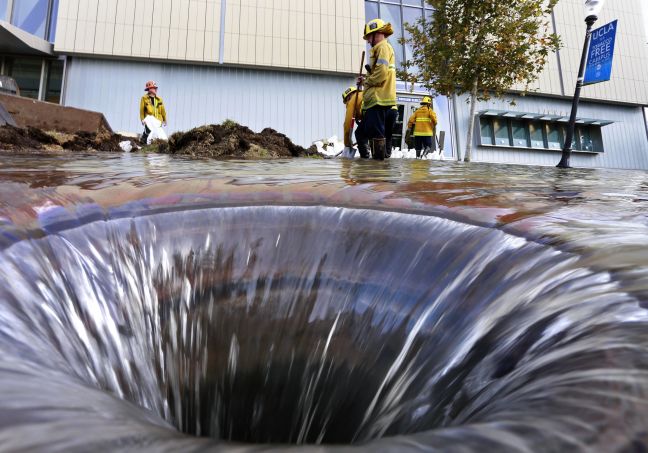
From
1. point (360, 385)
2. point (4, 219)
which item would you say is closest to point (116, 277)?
point (4, 219)

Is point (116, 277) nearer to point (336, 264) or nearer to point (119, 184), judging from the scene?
point (336, 264)

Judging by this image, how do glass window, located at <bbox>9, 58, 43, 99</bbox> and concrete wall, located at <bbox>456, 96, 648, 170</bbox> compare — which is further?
concrete wall, located at <bbox>456, 96, 648, 170</bbox>

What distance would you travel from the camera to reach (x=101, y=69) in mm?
15469

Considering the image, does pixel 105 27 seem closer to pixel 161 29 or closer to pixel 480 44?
pixel 161 29

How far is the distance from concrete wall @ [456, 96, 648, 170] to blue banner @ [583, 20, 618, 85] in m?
7.83

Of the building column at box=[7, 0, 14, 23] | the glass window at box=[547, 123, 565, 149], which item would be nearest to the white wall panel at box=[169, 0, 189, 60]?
the building column at box=[7, 0, 14, 23]

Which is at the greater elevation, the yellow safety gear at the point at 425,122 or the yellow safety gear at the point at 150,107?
the yellow safety gear at the point at 150,107

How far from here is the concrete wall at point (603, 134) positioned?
724 inches

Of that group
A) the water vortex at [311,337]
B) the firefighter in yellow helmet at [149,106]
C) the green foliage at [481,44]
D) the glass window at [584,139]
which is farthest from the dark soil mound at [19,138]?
the glass window at [584,139]

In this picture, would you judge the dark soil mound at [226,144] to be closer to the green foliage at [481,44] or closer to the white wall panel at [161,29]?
the green foliage at [481,44]

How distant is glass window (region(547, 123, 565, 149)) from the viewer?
19203 mm

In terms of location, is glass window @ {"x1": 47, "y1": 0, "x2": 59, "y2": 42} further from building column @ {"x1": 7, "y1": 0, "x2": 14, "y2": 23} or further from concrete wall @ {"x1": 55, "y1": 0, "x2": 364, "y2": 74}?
building column @ {"x1": 7, "y1": 0, "x2": 14, "y2": 23}

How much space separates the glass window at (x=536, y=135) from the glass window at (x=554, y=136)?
393 mm

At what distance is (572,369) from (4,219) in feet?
4.77
